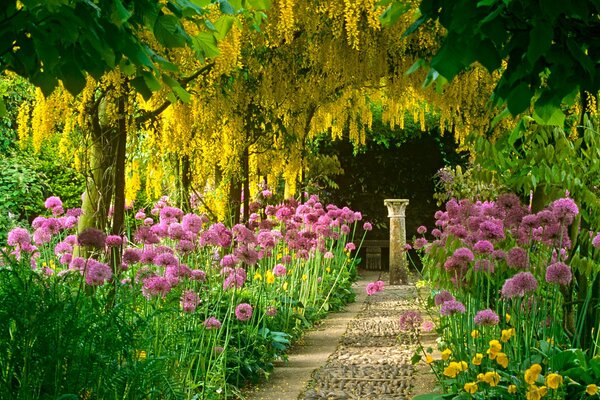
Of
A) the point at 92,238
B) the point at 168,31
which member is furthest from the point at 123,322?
the point at 168,31

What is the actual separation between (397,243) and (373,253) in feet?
8.42

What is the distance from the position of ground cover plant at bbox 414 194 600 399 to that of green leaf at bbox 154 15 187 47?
67.1 inches

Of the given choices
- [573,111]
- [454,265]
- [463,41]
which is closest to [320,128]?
[573,111]

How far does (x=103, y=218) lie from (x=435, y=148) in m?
10.5

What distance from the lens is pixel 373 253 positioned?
14.9m

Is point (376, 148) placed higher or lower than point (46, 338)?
higher

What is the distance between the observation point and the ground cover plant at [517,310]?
3670 mm

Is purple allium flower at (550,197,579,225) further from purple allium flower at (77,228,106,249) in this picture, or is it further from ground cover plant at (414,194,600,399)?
purple allium flower at (77,228,106,249)

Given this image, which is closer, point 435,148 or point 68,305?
point 68,305

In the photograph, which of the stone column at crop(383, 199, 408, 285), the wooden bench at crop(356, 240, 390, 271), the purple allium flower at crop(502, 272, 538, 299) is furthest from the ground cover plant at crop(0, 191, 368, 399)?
the wooden bench at crop(356, 240, 390, 271)

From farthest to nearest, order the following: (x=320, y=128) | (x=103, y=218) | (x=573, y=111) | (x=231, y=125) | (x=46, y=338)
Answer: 1. (x=320, y=128)
2. (x=231, y=125)
3. (x=573, y=111)
4. (x=103, y=218)
5. (x=46, y=338)

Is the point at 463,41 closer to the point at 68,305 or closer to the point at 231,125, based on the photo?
the point at 68,305

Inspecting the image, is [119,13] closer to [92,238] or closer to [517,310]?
[92,238]

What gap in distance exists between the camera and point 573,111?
6.45 meters
